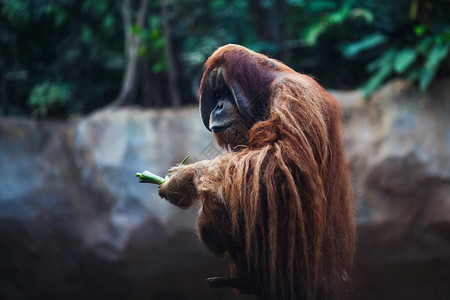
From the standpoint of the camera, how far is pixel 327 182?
2.00 metres

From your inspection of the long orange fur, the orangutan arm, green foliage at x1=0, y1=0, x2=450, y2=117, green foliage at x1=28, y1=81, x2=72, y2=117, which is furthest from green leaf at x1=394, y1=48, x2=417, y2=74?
green foliage at x1=28, y1=81, x2=72, y2=117

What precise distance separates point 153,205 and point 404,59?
123 inches

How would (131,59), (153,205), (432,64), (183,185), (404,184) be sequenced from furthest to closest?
(131,59)
(153,205)
(404,184)
(432,64)
(183,185)

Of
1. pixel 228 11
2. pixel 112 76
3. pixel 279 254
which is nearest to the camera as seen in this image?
pixel 279 254

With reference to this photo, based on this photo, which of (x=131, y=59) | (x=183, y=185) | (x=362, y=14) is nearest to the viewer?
(x=183, y=185)

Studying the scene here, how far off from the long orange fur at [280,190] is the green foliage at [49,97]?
4362 millimetres

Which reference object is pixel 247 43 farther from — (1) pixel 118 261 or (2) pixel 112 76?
(1) pixel 118 261

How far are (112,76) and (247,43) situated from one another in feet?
7.50

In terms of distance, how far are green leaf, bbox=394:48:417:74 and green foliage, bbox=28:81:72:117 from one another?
4.07 m

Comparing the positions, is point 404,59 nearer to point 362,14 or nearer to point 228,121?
point 362,14

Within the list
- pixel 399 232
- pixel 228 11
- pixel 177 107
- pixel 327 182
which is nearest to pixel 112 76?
pixel 177 107

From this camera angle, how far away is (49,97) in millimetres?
5832

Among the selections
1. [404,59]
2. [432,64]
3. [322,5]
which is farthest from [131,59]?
[432,64]

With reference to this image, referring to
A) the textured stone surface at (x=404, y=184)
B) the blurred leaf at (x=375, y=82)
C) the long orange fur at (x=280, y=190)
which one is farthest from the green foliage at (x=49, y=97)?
the long orange fur at (x=280, y=190)
